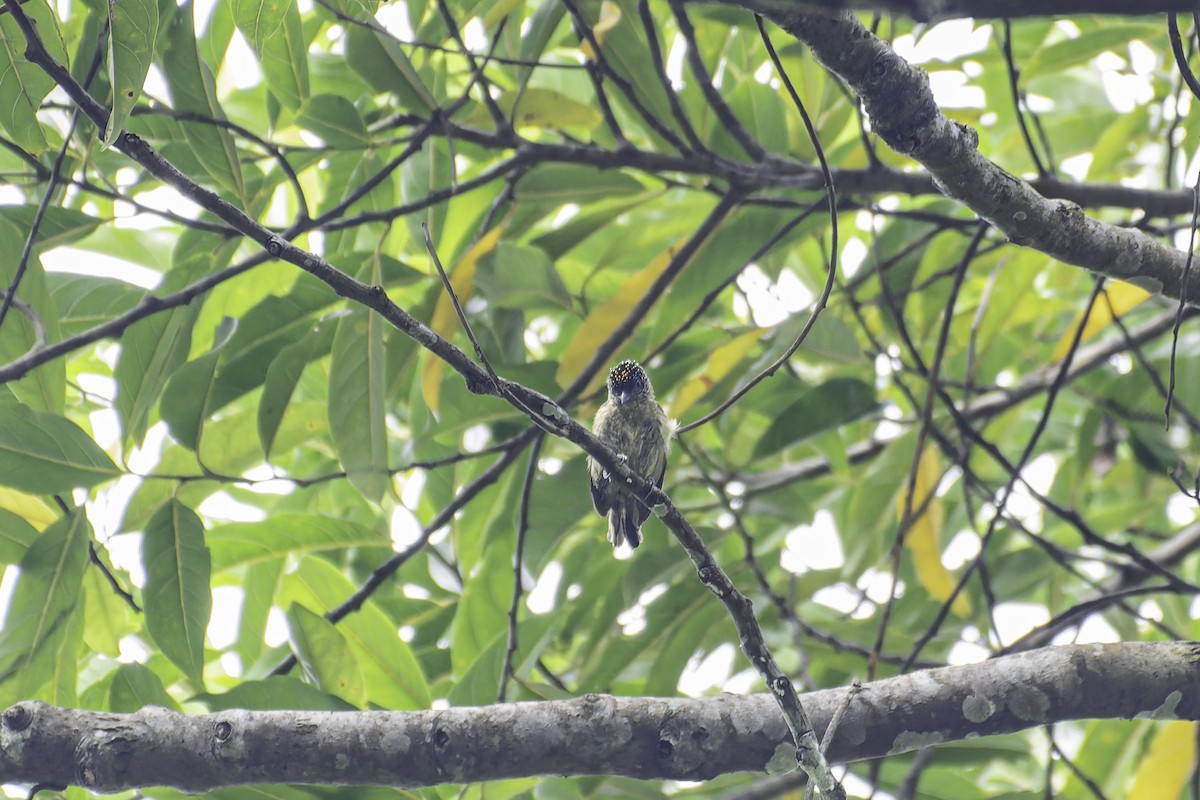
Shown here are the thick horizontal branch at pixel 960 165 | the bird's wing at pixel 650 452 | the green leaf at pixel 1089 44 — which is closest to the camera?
the thick horizontal branch at pixel 960 165

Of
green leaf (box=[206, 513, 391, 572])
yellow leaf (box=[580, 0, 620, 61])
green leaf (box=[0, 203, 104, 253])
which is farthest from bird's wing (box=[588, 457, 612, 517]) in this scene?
green leaf (box=[0, 203, 104, 253])

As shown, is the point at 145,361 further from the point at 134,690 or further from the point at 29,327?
the point at 134,690

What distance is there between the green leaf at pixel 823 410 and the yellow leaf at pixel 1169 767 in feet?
4.33

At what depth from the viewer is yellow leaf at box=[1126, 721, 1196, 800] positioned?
10.4ft

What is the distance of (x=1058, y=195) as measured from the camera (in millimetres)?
3150

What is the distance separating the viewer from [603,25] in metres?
3.25

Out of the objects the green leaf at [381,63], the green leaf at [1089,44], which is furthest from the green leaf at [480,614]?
the green leaf at [1089,44]

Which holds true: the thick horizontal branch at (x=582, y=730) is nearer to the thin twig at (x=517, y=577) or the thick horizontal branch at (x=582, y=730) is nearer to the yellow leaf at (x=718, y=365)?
the thin twig at (x=517, y=577)

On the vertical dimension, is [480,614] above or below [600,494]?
below

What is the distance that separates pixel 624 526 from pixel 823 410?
873 millimetres

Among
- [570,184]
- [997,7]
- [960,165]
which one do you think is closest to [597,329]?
[570,184]

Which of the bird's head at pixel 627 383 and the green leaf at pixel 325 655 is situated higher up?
the bird's head at pixel 627 383

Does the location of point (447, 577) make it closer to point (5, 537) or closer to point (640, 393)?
point (640, 393)

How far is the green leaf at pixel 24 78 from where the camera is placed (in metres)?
2.35
